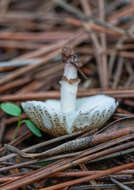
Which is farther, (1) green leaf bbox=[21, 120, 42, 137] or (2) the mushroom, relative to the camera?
(1) green leaf bbox=[21, 120, 42, 137]

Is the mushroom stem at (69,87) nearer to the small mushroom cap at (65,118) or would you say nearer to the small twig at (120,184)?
the small mushroom cap at (65,118)

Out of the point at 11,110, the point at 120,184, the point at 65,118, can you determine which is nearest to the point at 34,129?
the point at 11,110

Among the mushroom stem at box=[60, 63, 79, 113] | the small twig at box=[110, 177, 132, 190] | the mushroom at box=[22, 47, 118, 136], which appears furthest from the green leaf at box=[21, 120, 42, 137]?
the small twig at box=[110, 177, 132, 190]

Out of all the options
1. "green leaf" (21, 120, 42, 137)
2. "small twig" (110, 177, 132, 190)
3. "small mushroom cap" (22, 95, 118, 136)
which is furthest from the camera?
"green leaf" (21, 120, 42, 137)

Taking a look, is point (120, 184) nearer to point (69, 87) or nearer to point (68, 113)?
point (68, 113)

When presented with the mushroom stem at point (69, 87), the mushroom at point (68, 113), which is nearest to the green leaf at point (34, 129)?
the mushroom at point (68, 113)

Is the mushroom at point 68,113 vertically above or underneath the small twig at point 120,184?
above

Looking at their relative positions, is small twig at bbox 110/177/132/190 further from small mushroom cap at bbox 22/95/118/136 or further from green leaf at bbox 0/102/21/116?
green leaf at bbox 0/102/21/116

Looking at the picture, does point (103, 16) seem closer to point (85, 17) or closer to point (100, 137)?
point (85, 17)
